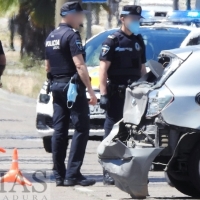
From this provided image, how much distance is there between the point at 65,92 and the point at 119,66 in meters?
0.67

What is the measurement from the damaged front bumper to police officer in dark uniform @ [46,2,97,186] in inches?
36.2

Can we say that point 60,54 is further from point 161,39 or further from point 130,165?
→ point 161,39

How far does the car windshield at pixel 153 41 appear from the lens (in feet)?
40.3

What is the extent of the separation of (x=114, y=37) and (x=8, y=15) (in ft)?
66.3

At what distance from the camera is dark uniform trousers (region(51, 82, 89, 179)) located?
8.45 m

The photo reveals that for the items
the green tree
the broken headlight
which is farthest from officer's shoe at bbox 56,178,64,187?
the green tree

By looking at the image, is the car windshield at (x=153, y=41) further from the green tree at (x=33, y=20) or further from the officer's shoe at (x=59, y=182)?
the green tree at (x=33, y=20)

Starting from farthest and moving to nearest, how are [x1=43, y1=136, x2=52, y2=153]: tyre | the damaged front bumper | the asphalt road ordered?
[x1=43, y1=136, x2=52, y2=153]: tyre
the asphalt road
the damaged front bumper

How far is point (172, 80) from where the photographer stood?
290 inches

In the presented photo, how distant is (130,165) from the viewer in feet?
23.7

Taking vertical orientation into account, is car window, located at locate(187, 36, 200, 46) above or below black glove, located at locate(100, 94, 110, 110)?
below

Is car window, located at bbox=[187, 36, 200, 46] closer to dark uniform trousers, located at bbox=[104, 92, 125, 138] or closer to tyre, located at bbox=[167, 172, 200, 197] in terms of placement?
dark uniform trousers, located at bbox=[104, 92, 125, 138]

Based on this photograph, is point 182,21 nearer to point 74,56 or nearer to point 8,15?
point 74,56

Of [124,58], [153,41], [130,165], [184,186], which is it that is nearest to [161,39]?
[153,41]
